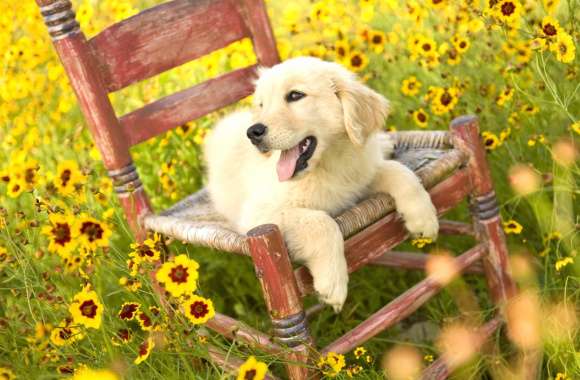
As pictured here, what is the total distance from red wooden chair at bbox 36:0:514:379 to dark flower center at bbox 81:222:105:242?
1.30 ft

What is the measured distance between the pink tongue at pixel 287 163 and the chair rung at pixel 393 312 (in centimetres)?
47

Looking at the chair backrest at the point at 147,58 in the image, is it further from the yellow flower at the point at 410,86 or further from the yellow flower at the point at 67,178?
the yellow flower at the point at 410,86

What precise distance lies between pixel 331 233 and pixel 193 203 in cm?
86

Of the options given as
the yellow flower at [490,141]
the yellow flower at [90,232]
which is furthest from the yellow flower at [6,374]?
the yellow flower at [490,141]

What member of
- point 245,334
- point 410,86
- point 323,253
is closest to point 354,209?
point 323,253

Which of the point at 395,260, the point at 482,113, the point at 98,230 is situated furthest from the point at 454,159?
the point at 98,230

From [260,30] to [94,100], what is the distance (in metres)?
0.69

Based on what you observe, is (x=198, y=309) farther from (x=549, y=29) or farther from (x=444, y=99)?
(x=444, y=99)

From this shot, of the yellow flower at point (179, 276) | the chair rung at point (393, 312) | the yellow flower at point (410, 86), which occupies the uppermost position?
the yellow flower at point (179, 276)

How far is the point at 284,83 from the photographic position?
6.87 feet

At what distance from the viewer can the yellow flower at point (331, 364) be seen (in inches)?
64.9

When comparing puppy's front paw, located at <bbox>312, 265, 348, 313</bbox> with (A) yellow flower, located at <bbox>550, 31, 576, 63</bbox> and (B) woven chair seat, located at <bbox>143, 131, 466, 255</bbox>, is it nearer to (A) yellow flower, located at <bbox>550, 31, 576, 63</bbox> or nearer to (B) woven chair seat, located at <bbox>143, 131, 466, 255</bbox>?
(B) woven chair seat, located at <bbox>143, 131, 466, 255</bbox>

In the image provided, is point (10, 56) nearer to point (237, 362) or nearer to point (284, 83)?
point (284, 83)

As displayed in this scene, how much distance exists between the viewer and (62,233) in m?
1.58
